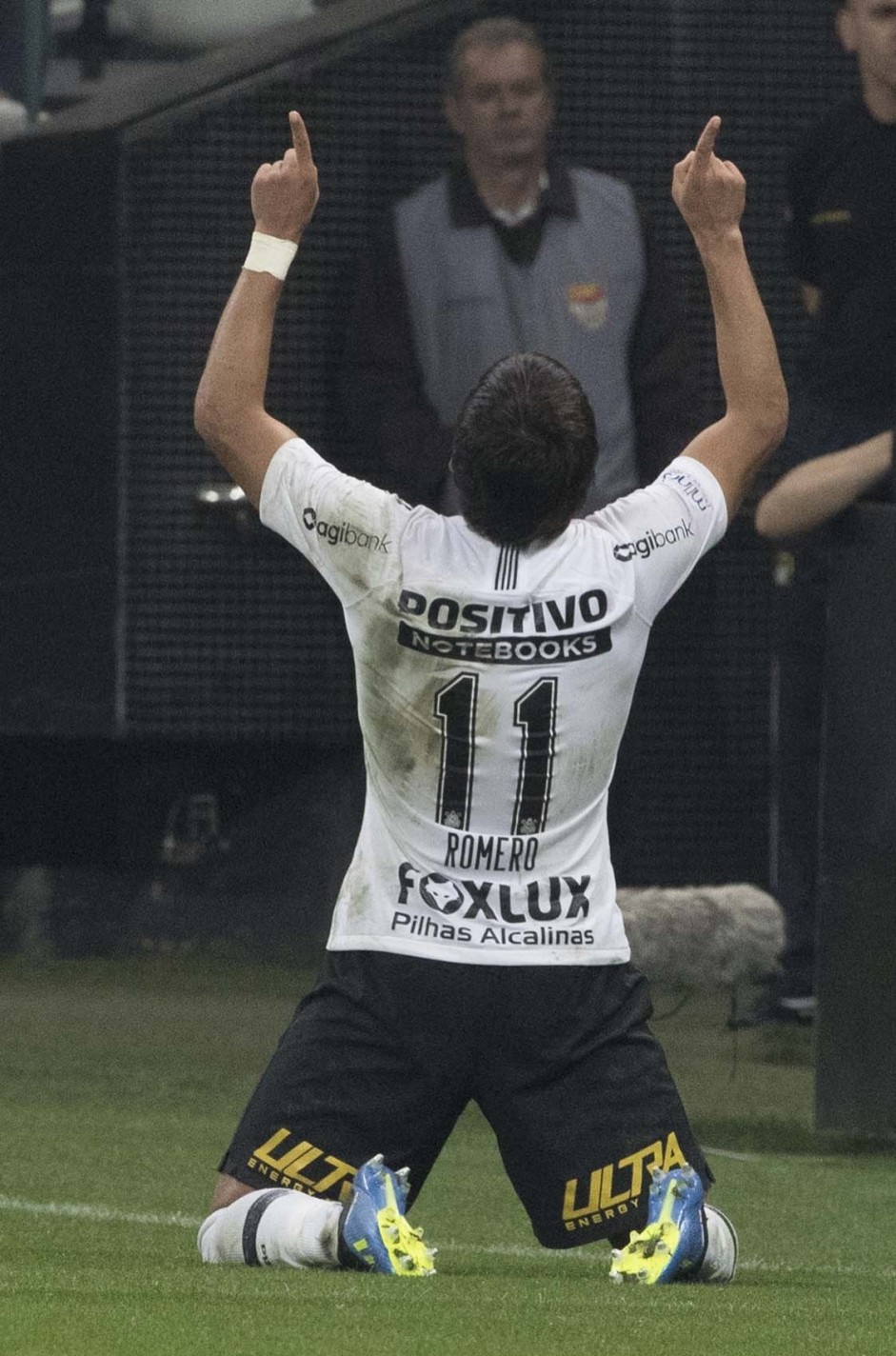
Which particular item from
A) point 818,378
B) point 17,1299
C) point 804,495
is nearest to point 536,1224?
point 17,1299

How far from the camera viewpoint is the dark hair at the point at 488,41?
8914 mm

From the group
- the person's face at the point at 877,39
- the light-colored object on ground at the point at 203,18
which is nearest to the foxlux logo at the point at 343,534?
the person's face at the point at 877,39

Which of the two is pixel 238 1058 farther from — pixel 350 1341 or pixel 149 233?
pixel 350 1341

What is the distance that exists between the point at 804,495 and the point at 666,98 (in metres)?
2.44

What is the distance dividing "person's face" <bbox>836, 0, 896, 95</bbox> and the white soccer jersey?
4278 mm

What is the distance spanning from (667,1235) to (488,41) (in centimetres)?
535

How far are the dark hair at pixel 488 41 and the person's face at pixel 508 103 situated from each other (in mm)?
14

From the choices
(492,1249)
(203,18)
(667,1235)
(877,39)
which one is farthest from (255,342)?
(203,18)

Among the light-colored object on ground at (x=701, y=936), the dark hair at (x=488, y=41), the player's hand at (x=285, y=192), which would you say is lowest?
the light-colored object on ground at (x=701, y=936)

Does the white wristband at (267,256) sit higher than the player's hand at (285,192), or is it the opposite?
the player's hand at (285,192)

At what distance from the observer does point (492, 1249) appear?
17.5 feet

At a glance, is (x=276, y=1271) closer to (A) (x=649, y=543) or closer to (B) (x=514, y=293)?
(A) (x=649, y=543)

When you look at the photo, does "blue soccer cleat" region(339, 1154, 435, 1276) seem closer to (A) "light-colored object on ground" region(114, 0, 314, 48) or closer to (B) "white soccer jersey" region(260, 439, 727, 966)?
(B) "white soccer jersey" region(260, 439, 727, 966)

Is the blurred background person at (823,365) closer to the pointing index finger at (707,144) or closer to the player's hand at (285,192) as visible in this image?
the pointing index finger at (707,144)
